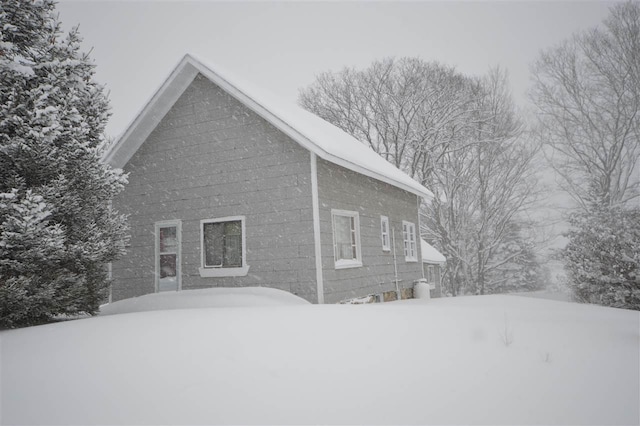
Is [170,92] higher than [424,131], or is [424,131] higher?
[424,131]

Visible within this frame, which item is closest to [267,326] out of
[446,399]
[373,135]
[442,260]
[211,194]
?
[446,399]

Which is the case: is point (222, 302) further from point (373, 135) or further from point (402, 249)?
point (373, 135)

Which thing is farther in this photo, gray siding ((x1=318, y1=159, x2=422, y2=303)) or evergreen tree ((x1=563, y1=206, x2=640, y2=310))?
evergreen tree ((x1=563, y1=206, x2=640, y2=310))

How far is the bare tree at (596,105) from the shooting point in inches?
764

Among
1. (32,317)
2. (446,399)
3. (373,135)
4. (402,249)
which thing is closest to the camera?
(446,399)

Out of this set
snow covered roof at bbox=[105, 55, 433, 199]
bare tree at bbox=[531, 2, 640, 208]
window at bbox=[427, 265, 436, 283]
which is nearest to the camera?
snow covered roof at bbox=[105, 55, 433, 199]

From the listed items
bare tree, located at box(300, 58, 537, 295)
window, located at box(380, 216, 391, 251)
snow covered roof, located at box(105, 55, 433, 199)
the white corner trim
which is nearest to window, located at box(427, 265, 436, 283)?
bare tree, located at box(300, 58, 537, 295)

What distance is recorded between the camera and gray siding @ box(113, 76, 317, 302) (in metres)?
9.94

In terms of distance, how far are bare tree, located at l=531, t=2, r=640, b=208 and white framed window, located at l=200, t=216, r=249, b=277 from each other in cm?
1559

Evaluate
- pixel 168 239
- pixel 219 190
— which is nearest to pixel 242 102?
pixel 219 190

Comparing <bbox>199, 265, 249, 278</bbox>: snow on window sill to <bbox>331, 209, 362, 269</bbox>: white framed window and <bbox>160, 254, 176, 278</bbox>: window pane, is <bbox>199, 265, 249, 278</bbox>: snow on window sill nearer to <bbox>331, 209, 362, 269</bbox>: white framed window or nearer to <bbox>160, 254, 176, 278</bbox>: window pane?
<bbox>160, 254, 176, 278</bbox>: window pane

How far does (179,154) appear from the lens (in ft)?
37.6

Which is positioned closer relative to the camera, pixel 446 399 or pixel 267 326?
pixel 446 399

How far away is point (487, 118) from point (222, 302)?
769 inches
